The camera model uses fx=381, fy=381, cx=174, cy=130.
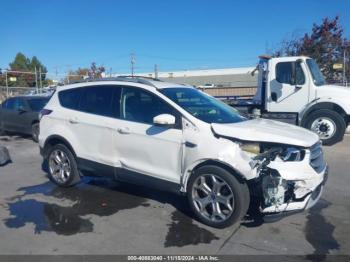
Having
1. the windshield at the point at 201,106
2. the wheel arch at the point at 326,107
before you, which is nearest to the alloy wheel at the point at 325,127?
the wheel arch at the point at 326,107

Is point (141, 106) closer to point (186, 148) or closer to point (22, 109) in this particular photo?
point (186, 148)

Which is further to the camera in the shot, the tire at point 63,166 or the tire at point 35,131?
the tire at point 35,131

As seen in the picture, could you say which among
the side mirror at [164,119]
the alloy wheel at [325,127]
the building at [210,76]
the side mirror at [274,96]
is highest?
the building at [210,76]

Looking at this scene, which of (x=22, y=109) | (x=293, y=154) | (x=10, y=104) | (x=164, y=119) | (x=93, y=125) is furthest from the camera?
(x=10, y=104)

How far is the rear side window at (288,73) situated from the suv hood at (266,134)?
20.5 feet

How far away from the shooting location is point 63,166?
259 inches

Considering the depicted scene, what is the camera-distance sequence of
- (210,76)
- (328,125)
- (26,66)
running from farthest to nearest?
(26,66)
(210,76)
(328,125)

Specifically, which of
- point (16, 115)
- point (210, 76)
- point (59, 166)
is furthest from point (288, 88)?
point (210, 76)

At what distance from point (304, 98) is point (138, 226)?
7.58m

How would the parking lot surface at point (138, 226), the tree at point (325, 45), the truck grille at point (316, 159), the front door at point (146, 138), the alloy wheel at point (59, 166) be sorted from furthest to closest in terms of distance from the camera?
the tree at point (325, 45) < the alloy wheel at point (59, 166) < the front door at point (146, 138) < the truck grille at point (316, 159) < the parking lot surface at point (138, 226)

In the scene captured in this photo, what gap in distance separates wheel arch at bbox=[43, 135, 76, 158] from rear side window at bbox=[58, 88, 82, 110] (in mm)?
562

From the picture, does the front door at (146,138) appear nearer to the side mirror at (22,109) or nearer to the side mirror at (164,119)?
the side mirror at (164,119)

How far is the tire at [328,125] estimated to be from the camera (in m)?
10.2

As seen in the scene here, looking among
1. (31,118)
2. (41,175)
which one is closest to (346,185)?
(41,175)
